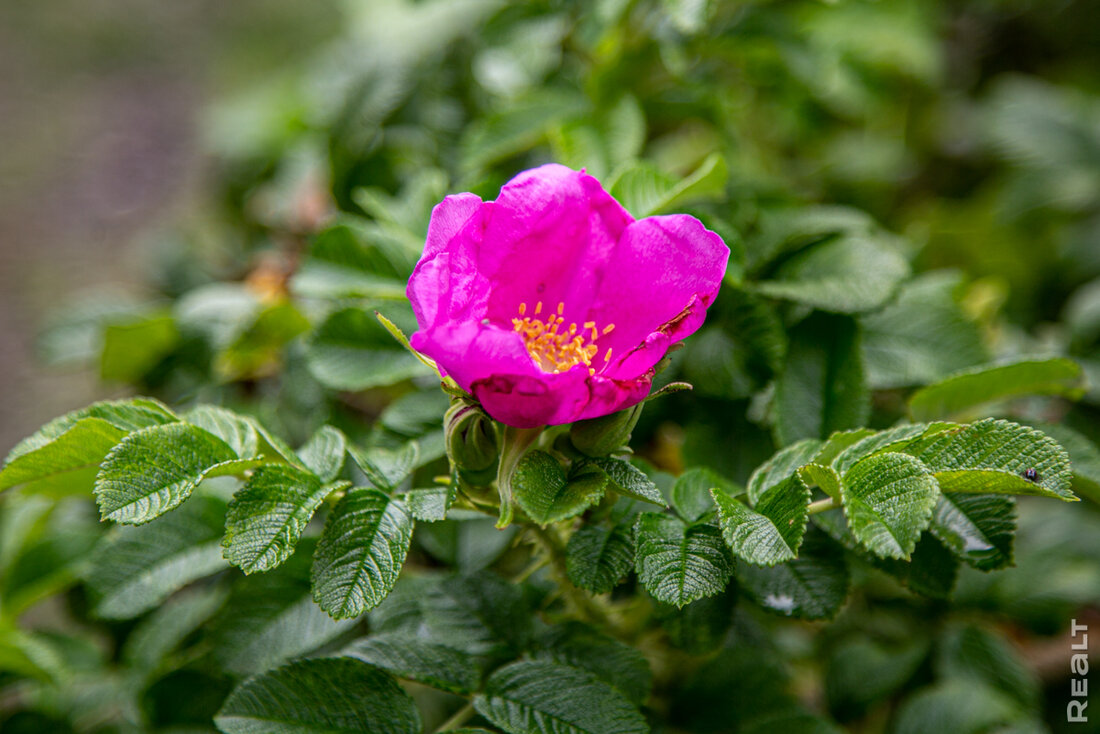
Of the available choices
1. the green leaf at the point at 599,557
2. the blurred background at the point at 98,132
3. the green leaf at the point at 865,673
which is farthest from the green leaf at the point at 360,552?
the blurred background at the point at 98,132

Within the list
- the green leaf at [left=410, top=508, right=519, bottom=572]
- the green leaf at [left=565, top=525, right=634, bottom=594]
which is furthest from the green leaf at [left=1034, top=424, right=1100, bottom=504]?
the green leaf at [left=410, top=508, right=519, bottom=572]

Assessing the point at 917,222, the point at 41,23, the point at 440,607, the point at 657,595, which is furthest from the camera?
the point at 41,23

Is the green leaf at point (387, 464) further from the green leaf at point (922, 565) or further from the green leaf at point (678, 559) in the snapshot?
the green leaf at point (922, 565)

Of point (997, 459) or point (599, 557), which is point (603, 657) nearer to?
point (599, 557)

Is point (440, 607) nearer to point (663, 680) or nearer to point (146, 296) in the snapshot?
point (663, 680)

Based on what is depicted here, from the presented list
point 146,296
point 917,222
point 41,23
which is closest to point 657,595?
point 917,222

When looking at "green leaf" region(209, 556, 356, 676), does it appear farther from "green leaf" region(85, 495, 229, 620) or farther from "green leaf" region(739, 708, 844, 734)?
"green leaf" region(739, 708, 844, 734)

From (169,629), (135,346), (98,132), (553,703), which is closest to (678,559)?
(553,703)
